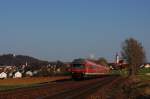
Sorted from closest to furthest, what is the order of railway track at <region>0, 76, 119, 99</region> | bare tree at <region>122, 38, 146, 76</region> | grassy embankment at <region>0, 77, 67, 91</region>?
railway track at <region>0, 76, 119, 99</region> → grassy embankment at <region>0, 77, 67, 91</region> → bare tree at <region>122, 38, 146, 76</region>

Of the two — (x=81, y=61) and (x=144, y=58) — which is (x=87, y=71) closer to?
(x=81, y=61)

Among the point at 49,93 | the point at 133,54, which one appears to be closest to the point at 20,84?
the point at 49,93

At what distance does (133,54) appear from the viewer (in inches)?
6594

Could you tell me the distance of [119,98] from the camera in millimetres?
32219

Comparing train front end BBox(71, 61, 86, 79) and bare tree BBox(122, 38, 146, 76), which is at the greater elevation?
bare tree BBox(122, 38, 146, 76)

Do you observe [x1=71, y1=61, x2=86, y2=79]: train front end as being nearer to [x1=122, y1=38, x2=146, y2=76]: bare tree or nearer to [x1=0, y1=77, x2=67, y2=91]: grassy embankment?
[x1=0, y1=77, x2=67, y2=91]: grassy embankment

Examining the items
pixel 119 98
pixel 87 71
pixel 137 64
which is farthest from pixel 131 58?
pixel 119 98

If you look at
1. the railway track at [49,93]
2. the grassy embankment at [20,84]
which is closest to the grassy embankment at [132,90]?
the railway track at [49,93]

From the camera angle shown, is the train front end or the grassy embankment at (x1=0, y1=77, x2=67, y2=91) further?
the train front end

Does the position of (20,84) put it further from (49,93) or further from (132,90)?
(49,93)

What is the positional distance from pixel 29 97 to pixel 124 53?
138070mm

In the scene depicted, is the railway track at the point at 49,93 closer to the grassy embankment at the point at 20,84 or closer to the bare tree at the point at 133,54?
the grassy embankment at the point at 20,84

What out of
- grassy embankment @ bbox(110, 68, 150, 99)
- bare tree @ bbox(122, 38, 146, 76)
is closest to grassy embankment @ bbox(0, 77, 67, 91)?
grassy embankment @ bbox(110, 68, 150, 99)

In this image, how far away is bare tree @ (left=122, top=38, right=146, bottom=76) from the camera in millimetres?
165000
